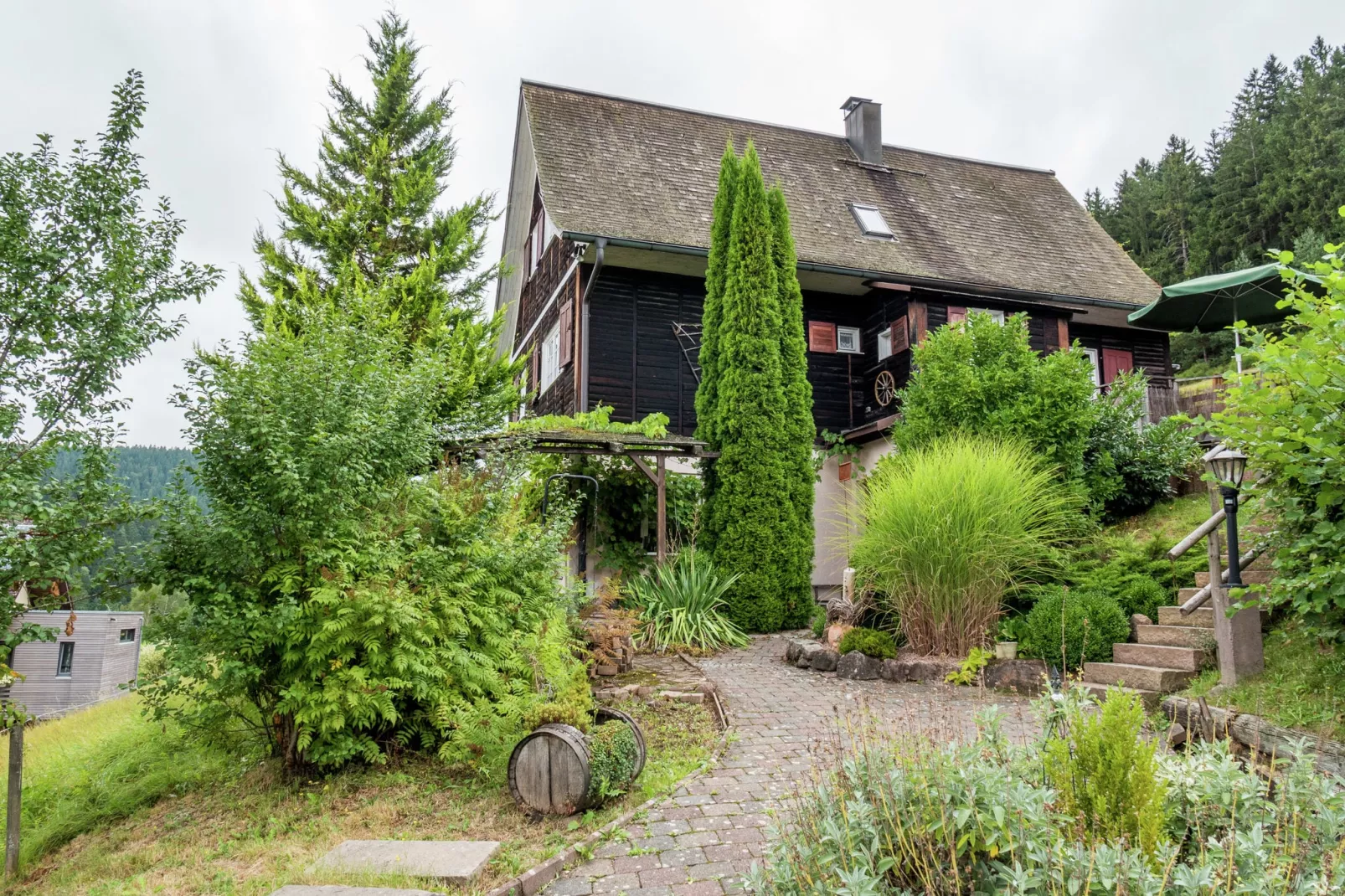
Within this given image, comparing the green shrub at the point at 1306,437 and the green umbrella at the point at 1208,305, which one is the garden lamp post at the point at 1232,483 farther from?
the green umbrella at the point at 1208,305

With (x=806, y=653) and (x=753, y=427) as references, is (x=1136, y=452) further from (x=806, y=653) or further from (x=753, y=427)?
→ (x=806, y=653)

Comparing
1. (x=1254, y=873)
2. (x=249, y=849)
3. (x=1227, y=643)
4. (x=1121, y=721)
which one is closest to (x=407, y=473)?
(x=249, y=849)

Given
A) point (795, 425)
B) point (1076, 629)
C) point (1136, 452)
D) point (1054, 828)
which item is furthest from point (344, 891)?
point (1136, 452)

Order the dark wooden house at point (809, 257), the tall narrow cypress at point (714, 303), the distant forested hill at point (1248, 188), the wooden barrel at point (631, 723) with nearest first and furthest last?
the wooden barrel at point (631, 723), the tall narrow cypress at point (714, 303), the dark wooden house at point (809, 257), the distant forested hill at point (1248, 188)

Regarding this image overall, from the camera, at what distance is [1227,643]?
5.51 metres

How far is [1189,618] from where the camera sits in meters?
6.55

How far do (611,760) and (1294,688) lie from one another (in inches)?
163

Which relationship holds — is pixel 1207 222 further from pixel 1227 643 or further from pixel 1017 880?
pixel 1017 880

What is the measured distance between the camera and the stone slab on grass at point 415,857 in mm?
3324

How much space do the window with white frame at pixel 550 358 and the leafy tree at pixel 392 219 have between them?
5.25ft

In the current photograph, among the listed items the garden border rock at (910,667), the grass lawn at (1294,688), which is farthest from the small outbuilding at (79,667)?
the grass lawn at (1294,688)

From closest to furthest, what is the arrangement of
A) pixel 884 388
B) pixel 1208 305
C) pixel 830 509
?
pixel 1208 305 → pixel 830 509 → pixel 884 388

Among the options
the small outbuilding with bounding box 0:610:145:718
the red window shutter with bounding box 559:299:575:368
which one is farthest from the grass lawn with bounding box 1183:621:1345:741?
the small outbuilding with bounding box 0:610:145:718

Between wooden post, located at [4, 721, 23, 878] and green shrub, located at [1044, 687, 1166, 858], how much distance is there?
5308 millimetres
